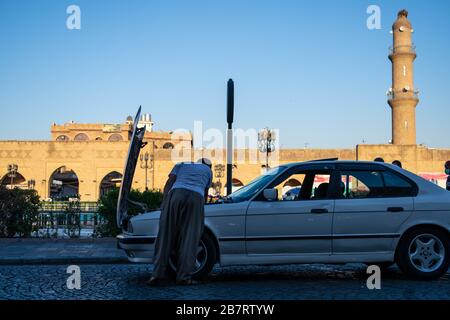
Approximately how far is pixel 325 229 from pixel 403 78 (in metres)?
50.5

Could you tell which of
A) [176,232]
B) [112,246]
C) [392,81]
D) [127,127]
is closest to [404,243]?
[176,232]

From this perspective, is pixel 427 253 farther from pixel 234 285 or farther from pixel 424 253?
pixel 234 285

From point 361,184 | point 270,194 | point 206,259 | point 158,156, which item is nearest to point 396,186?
point 361,184

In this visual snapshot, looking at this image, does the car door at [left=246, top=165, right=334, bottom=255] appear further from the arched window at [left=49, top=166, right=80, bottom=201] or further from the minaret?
the arched window at [left=49, top=166, right=80, bottom=201]

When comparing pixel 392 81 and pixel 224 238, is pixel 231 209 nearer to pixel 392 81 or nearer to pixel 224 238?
pixel 224 238

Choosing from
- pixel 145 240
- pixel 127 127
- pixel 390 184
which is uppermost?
pixel 127 127

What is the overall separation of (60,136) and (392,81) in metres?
56.0

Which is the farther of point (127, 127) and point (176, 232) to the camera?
point (127, 127)

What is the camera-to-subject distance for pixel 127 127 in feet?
297

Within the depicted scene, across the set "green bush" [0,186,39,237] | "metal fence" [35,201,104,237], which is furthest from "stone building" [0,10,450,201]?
"green bush" [0,186,39,237]

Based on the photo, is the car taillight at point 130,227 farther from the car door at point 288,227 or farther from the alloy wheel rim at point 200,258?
the car door at point 288,227
